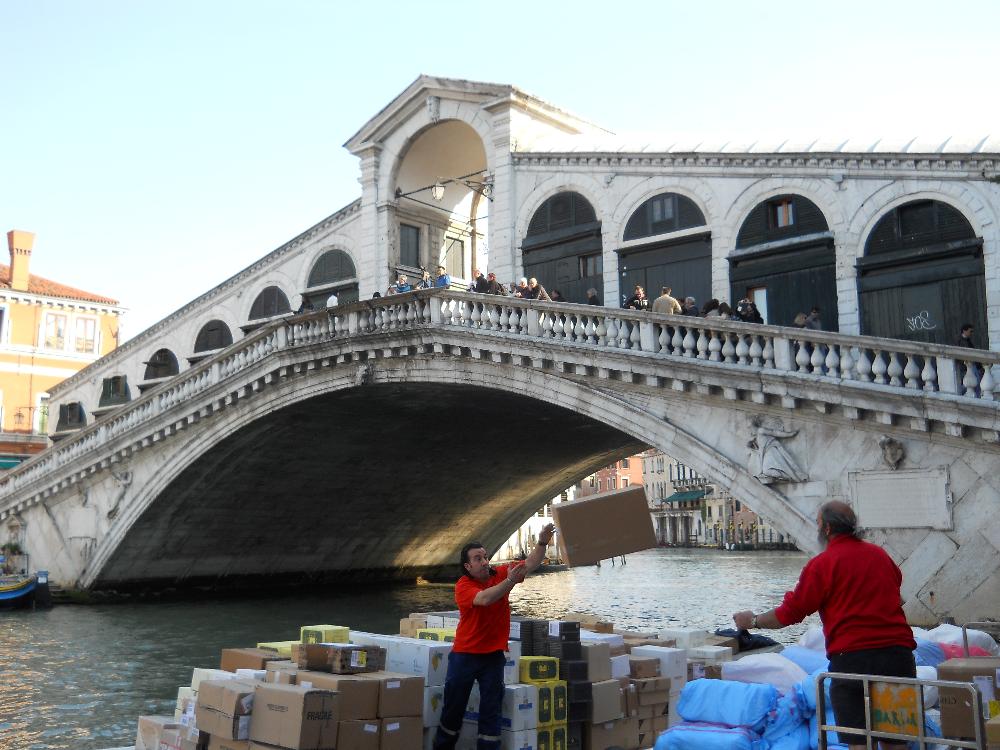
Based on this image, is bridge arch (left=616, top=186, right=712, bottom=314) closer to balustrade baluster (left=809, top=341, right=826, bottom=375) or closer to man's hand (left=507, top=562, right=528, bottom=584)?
balustrade baluster (left=809, top=341, right=826, bottom=375)

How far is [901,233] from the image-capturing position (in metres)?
16.4

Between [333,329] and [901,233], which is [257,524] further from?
[901,233]

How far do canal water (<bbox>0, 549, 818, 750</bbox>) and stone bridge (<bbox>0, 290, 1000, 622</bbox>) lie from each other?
224 cm

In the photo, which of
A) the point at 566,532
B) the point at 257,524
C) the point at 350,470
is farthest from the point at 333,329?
the point at 566,532

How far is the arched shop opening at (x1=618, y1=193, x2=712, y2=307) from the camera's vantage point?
19.1 m

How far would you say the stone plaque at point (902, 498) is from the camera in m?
13.7

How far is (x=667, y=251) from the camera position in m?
19.7

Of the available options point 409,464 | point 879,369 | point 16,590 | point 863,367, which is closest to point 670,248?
point 863,367

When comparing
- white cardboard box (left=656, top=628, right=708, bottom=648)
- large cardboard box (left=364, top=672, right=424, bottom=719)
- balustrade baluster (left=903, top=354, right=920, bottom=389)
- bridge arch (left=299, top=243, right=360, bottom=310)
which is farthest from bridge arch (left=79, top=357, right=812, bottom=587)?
large cardboard box (left=364, top=672, right=424, bottom=719)

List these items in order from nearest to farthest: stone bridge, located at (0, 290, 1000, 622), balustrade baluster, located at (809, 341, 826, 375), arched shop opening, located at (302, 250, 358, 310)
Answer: stone bridge, located at (0, 290, 1000, 622), balustrade baluster, located at (809, 341, 826, 375), arched shop opening, located at (302, 250, 358, 310)

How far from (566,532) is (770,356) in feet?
27.4

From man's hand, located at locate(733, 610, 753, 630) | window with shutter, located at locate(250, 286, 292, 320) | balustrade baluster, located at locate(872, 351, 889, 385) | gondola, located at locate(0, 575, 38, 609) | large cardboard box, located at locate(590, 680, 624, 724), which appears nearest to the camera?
man's hand, located at locate(733, 610, 753, 630)

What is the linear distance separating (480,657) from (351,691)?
2.84 ft

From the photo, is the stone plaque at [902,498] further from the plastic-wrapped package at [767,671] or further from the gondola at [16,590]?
the gondola at [16,590]
